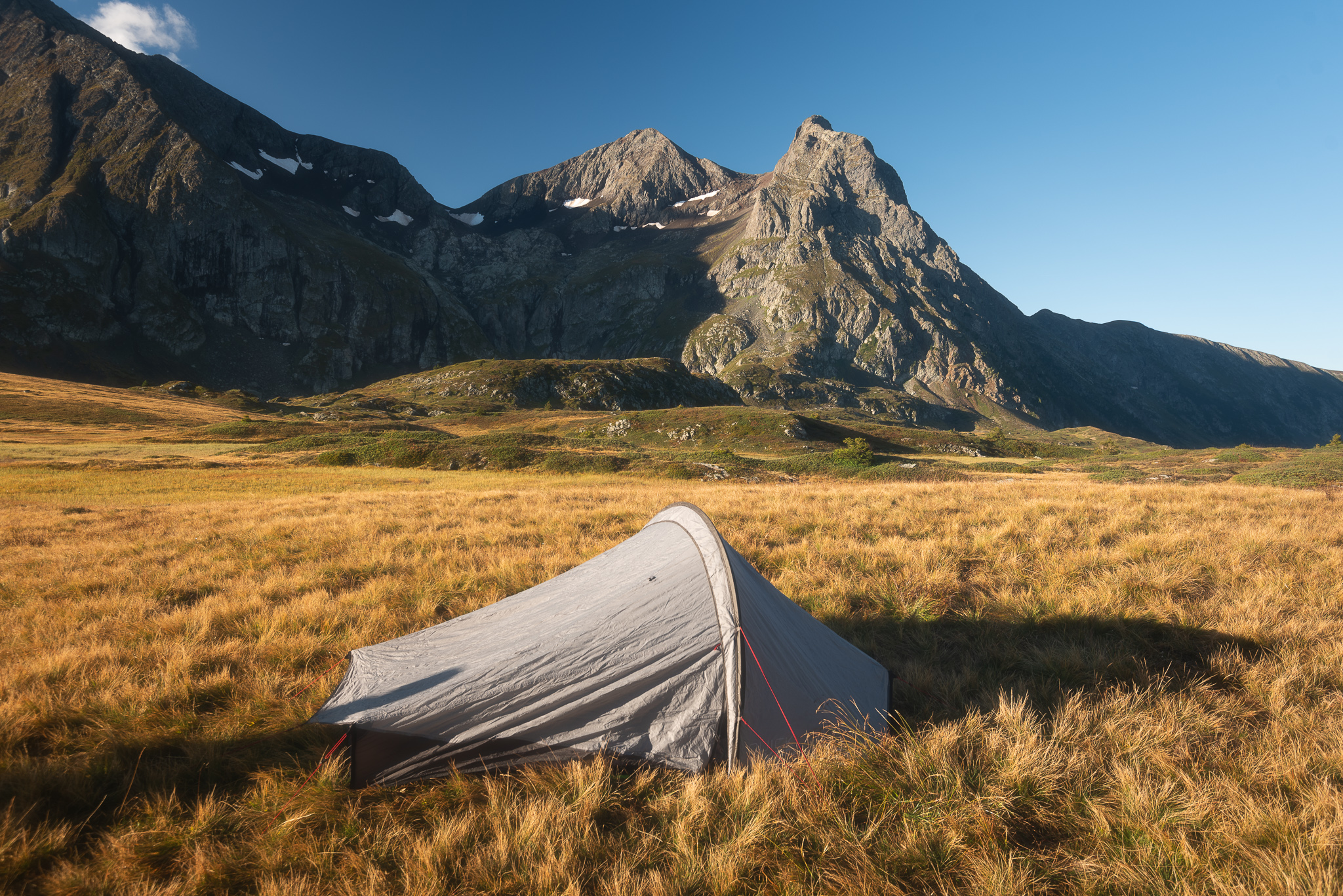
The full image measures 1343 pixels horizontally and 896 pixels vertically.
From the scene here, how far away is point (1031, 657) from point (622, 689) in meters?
4.91

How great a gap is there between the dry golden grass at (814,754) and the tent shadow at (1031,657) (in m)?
0.04

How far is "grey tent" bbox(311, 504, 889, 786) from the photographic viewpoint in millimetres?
4312

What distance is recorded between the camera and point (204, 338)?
149 meters

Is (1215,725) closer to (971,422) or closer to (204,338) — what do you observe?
(204,338)

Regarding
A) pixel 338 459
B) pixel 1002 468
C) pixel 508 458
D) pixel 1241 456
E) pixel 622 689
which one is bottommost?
pixel 338 459

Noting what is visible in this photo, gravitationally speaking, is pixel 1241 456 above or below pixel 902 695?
above

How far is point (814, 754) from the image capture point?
4223mm

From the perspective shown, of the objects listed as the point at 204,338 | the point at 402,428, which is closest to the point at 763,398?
the point at 402,428

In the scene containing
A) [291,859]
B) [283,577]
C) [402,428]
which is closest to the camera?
Result: [291,859]

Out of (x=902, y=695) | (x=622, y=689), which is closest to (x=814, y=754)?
(x=622, y=689)

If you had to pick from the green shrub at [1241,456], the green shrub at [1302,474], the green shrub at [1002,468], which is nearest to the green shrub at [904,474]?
the green shrub at [1002,468]

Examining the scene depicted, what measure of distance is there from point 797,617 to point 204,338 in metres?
199

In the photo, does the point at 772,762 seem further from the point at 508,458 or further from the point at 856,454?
the point at 856,454

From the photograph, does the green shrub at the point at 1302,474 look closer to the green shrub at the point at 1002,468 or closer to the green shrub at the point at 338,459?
the green shrub at the point at 1002,468
